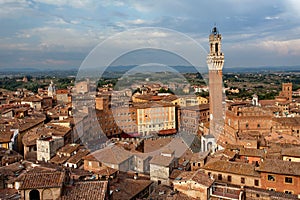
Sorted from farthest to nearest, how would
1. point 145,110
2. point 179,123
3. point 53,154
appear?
1. point 179,123
2. point 145,110
3. point 53,154

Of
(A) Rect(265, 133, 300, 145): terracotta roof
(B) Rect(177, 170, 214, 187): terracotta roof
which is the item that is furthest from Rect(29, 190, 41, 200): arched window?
(A) Rect(265, 133, 300, 145): terracotta roof

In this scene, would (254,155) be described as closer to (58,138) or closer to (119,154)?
(119,154)

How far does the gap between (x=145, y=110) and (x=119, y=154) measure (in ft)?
49.1

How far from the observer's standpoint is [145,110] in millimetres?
31500

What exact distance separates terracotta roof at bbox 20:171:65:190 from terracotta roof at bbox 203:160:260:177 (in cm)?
910

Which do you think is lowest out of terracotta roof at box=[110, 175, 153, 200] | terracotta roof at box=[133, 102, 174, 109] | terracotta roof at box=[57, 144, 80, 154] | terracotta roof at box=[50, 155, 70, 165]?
terracotta roof at box=[50, 155, 70, 165]

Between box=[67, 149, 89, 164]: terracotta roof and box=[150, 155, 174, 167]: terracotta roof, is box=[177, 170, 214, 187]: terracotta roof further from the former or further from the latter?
box=[67, 149, 89, 164]: terracotta roof

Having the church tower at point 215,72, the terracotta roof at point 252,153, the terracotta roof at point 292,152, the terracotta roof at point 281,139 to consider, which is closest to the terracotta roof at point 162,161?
the terracotta roof at point 252,153

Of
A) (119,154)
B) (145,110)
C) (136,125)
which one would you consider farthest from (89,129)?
(119,154)

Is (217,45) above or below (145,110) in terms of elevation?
above

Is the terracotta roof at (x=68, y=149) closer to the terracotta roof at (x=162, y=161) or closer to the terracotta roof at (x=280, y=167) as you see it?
the terracotta roof at (x=162, y=161)

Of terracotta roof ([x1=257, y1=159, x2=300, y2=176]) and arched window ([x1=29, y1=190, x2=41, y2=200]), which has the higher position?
arched window ([x1=29, y1=190, x2=41, y2=200])

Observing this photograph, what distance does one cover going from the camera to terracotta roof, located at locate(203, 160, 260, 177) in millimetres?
13670

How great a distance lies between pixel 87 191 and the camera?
22.2 ft
